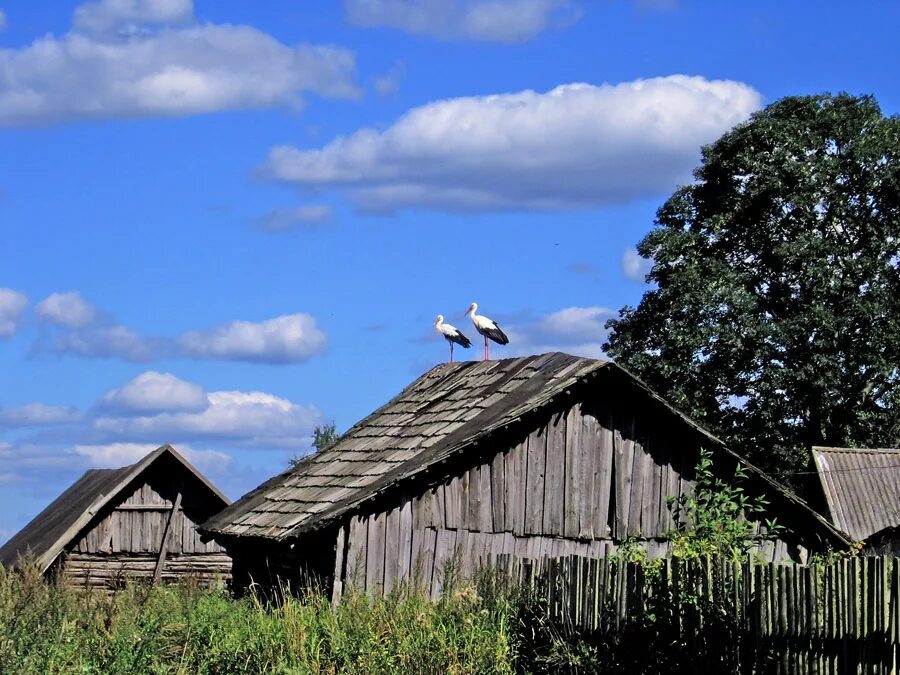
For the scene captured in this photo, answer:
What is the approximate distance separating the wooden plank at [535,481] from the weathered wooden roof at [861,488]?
49.8 feet

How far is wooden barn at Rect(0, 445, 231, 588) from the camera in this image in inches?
1131

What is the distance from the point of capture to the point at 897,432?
33.0 metres

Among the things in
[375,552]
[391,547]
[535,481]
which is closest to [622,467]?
[535,481]

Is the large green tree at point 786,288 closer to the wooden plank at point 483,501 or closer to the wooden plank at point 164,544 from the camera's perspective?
the wooden plank at point 164,544

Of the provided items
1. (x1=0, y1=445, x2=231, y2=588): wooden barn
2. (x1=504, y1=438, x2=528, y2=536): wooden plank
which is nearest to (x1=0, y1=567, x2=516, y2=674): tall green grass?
(x1=504, y1=438, x2=528, y2=536): wooden plank

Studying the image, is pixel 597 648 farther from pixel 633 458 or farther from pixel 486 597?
pixel 633 458

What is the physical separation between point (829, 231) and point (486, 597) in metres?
21.8

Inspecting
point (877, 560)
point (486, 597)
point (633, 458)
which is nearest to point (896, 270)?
point (633, 458)

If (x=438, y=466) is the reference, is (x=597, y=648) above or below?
below

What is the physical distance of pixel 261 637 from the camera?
1097 centimetres

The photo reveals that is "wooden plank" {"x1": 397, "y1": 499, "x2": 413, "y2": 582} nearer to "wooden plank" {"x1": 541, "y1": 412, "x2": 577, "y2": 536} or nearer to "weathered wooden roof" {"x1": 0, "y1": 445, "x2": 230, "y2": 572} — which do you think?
"wooden plank" {"x1": 541, "y1": 412, "x2": 577, "y2": 536}

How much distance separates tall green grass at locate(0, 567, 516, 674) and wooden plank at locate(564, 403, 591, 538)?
475 cm

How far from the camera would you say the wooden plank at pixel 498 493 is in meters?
16.3

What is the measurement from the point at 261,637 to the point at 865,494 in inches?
925
